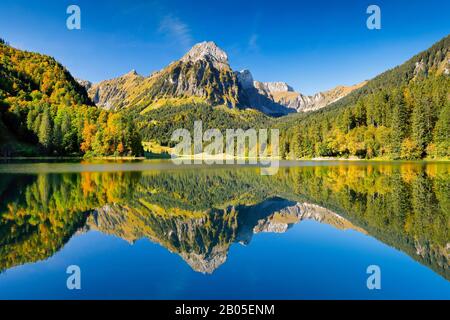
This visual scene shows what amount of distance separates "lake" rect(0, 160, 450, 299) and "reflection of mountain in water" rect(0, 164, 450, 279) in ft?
0.24

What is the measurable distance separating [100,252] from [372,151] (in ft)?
440

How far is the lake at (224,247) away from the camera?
10719mm

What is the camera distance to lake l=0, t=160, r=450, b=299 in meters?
10.7

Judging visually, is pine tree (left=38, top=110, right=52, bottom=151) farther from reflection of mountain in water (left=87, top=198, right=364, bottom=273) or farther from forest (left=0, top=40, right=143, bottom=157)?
reflection of mountain in water (left=87, top=198, right=364, bottom=273)

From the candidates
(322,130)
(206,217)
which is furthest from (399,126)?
(206,217)

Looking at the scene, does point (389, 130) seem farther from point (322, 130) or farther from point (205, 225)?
point (205, 225)

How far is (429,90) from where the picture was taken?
14875 centimetres

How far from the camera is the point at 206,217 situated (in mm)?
22641

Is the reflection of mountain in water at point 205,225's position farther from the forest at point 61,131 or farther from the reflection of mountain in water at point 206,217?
the forest at point 61,131

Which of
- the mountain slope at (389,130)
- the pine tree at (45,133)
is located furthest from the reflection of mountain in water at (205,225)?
the pine tree at (45,133)

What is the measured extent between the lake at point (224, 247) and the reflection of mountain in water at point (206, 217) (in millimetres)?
72

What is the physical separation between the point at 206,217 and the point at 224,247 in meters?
6.87
